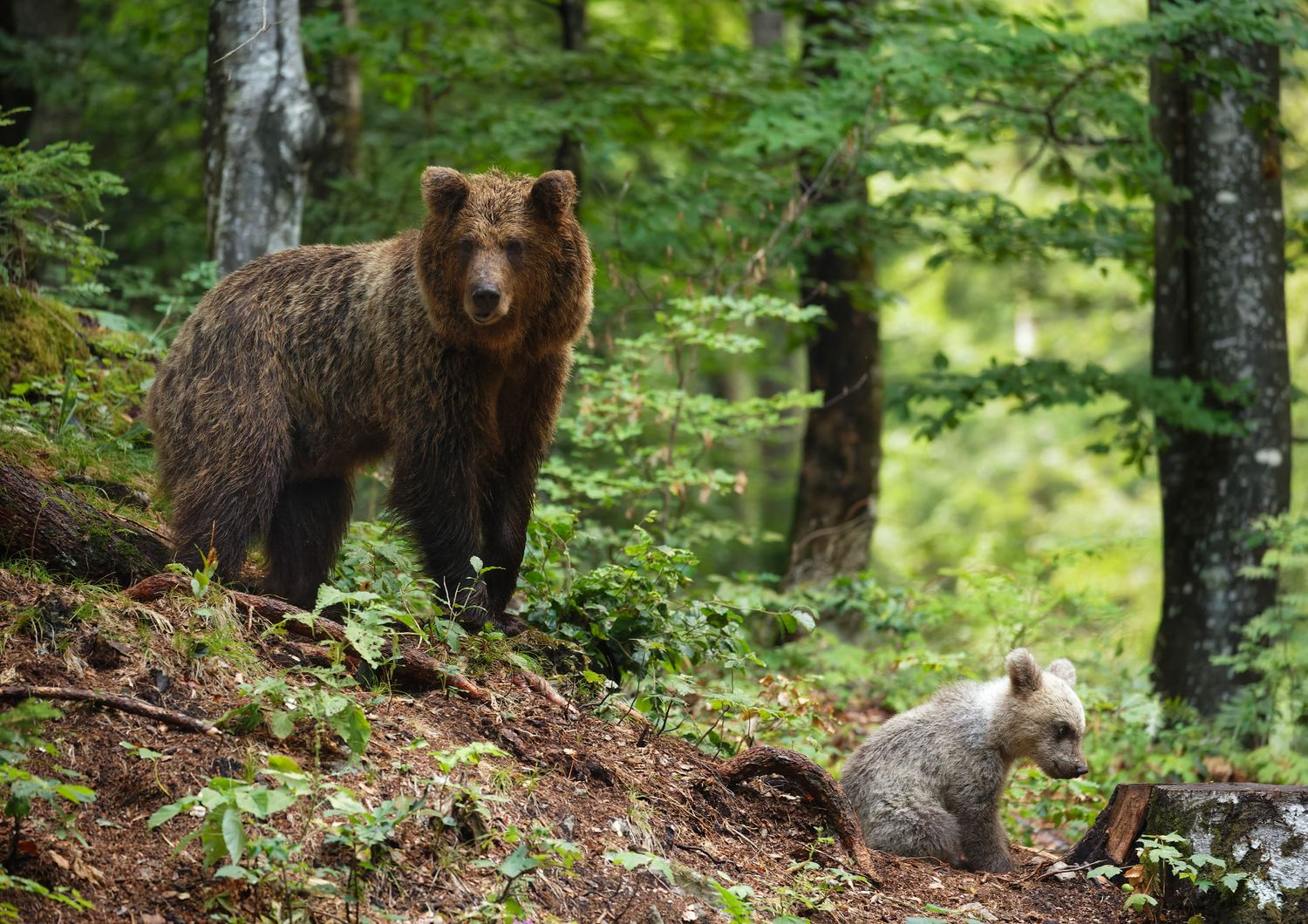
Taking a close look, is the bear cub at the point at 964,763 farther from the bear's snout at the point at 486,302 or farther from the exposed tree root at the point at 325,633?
the bear's snout at the point at 486,302

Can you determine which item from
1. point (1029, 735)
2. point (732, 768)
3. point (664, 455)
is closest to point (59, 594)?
point (732, 768)

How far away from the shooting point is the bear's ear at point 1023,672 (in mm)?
5750

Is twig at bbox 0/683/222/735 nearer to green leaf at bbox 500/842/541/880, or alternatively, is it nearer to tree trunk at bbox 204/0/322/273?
green leaf at bbox 500/842/541/880

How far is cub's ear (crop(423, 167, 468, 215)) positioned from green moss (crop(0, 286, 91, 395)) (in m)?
3.00

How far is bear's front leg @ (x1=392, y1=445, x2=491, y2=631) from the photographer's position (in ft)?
18.1

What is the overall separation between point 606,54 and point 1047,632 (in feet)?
20.7

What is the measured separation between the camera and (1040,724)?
225 inches

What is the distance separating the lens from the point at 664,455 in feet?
28.9

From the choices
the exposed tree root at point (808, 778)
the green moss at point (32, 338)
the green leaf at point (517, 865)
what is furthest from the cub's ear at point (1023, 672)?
the green moss at point (32, 338)

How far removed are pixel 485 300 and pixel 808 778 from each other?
240 centimetres

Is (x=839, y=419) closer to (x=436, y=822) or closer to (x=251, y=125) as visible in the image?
(x=251, y=125)

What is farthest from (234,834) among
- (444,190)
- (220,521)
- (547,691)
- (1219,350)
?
(1219,350)

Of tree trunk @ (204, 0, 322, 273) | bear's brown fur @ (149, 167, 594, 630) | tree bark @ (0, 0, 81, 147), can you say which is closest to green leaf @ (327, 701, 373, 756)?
bear's brown fur @ (149, 167, 594, 630)

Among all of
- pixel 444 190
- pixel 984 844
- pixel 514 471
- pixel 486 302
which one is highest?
pixel 444 190
